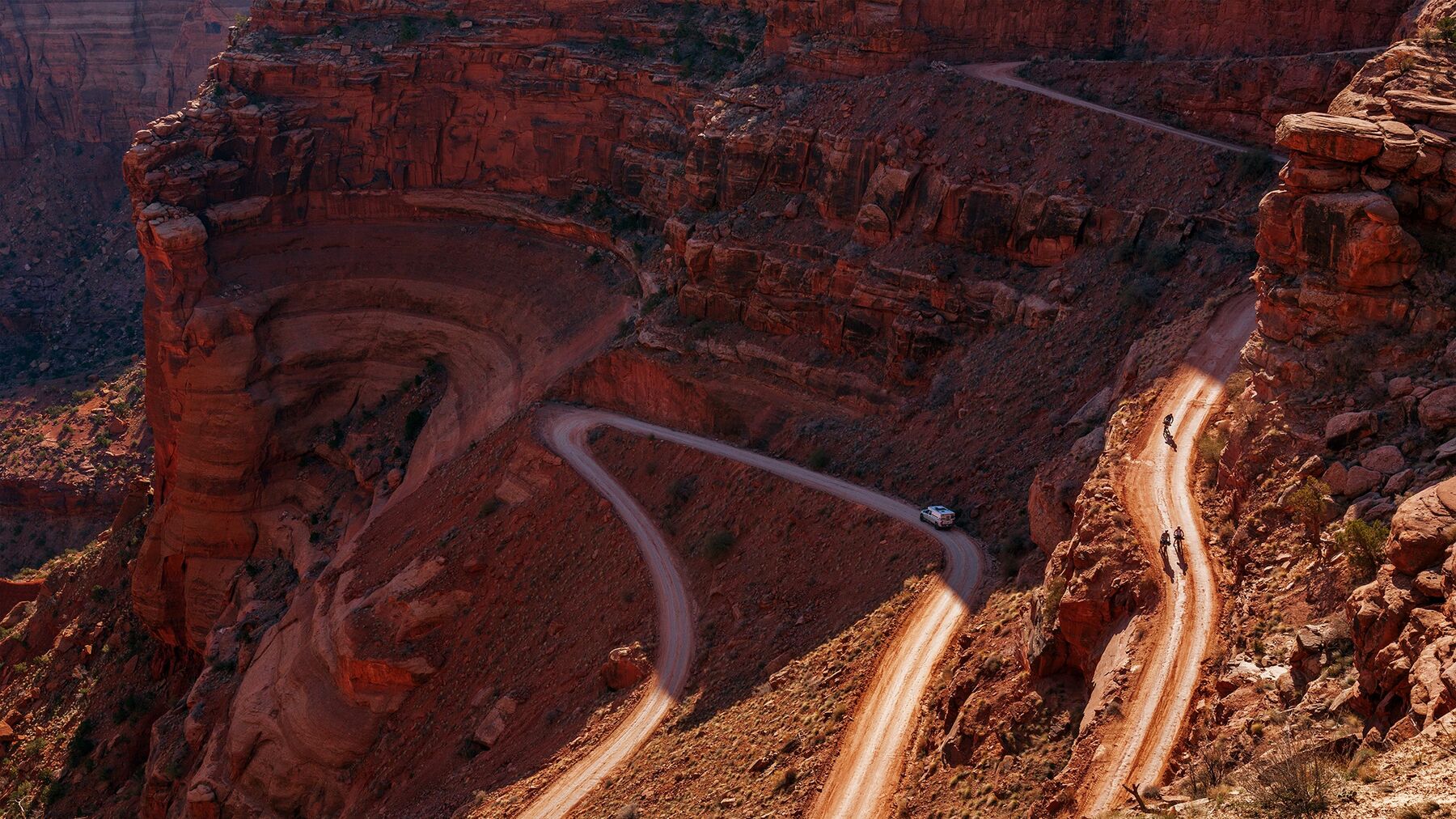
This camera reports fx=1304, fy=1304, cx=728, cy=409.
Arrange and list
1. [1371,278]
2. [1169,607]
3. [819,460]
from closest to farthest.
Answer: [1169,607]
[1371,278]
[819,460]

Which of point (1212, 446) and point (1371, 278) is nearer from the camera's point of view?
point (1371, 278)

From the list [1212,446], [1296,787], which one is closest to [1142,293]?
[1212,446]

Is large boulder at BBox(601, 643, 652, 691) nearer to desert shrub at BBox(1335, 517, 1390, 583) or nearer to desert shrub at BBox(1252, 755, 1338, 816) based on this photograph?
desert shrub at BBox(1335, 517, 1390, 583)

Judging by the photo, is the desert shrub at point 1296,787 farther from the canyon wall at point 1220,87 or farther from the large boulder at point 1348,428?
the canyon wall at point 1220,87

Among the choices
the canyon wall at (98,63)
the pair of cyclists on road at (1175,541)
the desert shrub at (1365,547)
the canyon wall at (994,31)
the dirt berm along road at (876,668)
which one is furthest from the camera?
the canyon wall at (98,63)

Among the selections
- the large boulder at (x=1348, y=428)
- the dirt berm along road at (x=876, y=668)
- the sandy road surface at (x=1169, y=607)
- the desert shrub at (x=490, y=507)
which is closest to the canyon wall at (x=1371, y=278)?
the large boulder at (x=1348, y=428)

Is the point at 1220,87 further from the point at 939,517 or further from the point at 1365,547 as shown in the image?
the point at 1365,547

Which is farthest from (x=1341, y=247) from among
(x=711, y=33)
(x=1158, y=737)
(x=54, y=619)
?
(x=54, y=619)
